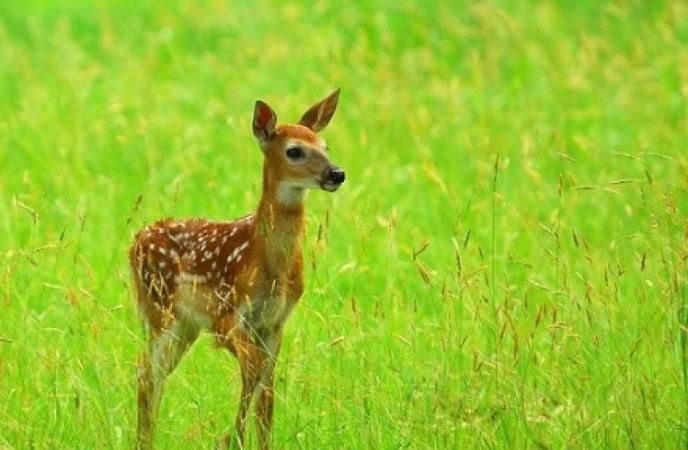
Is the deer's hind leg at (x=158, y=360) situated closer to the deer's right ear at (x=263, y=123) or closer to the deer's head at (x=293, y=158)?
the deer's head at (x=293, y=158)

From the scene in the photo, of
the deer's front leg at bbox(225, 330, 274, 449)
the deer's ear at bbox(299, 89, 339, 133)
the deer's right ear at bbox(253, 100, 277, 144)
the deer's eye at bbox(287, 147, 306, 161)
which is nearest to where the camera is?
the deer's front leg at bbox(225, 330, 274, 449)

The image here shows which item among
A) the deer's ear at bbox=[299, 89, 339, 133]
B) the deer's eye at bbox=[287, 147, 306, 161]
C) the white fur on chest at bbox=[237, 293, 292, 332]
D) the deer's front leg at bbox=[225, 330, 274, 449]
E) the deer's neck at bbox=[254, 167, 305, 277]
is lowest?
the deer's front leg at bbox=[225, 330, 274, 449]

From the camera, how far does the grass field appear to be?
7465 mm

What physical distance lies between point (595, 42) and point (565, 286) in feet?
22.7

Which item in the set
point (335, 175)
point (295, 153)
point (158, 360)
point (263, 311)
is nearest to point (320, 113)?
point (295, 153)

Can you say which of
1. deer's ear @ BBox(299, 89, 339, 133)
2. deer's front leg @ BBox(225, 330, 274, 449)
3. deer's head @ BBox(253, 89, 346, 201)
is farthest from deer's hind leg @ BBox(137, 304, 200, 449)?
deer's ear @ BBox(299, 89, 339, 133)

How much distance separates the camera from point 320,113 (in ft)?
25.7

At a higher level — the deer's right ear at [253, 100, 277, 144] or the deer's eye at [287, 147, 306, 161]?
the deer's right ear at [253, 100, 277, 144]

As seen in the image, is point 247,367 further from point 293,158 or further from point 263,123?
point 263,123

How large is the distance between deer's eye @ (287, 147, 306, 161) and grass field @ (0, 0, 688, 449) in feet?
0.98

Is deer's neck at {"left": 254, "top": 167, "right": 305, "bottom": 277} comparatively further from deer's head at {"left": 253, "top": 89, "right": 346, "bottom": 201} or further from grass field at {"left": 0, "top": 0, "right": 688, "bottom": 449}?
grass field at {"left": 0, "top": 0, "right": 688, "bottom": 449}

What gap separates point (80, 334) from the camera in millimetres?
7902

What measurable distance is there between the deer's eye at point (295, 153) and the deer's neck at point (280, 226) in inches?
4.7

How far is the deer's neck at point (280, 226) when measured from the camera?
747 cm
